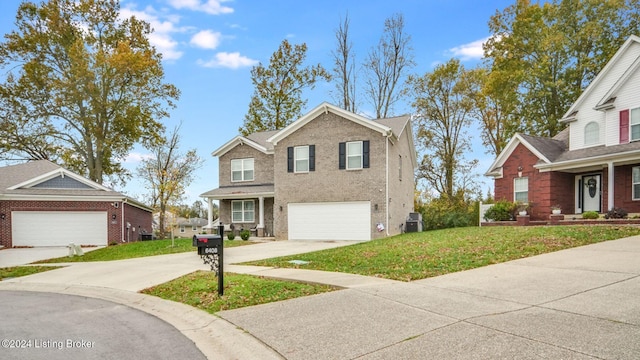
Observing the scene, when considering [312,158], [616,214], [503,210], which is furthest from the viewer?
[312,158]

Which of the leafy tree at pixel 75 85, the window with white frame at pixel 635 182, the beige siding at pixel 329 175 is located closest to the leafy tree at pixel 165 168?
the leafy tree at pixel 75 85

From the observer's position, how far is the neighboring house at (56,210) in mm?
23422

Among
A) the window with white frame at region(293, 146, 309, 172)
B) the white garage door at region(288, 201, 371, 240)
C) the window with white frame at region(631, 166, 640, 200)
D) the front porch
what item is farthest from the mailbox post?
the window with white frame at region(631, 166, 640, 200)

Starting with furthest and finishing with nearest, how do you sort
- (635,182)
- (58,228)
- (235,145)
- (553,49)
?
1. (553,49)
2. (235,145)
3. (58,228)
4. (635,182)

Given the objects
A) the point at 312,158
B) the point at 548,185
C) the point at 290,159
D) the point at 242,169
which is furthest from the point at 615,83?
the point at 242,169

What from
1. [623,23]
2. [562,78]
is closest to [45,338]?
[562,78]

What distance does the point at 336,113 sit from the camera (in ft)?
72.6

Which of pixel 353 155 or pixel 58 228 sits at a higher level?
pixel 353 155

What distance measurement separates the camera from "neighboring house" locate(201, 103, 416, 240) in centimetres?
2100

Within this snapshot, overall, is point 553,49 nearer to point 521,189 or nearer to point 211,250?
point 521,189

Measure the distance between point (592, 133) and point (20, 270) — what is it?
2550cm

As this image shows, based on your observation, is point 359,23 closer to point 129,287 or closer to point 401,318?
point 129,287

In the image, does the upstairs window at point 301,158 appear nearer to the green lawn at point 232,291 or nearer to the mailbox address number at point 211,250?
the green lawn at point 232,291

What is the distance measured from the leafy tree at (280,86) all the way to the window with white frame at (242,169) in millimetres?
11724
